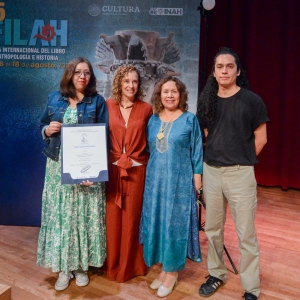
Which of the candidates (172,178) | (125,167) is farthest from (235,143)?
(125,167)

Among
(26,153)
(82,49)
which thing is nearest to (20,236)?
(26,153)

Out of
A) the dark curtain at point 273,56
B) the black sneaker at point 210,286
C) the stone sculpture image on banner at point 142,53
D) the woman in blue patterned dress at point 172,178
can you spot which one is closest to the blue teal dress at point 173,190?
the woman in blue patterned dress at point 172,178

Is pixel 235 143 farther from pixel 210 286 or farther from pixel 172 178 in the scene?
pixel 210 286

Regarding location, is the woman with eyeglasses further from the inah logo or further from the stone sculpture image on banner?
the inah logo

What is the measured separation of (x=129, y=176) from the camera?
2.32 m

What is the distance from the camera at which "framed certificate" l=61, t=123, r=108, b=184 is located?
6.94 ft

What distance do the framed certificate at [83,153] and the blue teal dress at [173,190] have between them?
1.04ft

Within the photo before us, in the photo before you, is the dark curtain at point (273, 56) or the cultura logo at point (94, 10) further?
the dark curtain at point (273, 56)

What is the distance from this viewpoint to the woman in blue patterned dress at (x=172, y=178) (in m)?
2.18

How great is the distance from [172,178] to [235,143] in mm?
440

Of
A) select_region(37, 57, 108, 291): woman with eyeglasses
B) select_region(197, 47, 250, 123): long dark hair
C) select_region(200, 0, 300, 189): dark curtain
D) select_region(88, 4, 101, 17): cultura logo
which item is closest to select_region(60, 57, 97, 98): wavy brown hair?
select_region(37, 57, 108, 291): woman with eyeglasses

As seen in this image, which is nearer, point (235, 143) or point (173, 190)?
point (235, 143)

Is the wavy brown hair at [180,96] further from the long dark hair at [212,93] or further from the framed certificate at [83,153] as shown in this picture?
the framed certificate at [83,153]

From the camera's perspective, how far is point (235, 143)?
2.05 meters
